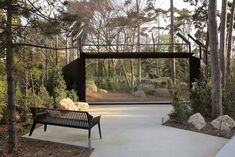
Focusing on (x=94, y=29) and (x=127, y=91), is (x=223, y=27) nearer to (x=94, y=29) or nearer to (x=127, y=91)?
(x=127, y=91)

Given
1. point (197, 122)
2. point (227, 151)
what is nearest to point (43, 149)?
point (227, 151)

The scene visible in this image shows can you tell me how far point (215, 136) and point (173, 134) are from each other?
93 cm

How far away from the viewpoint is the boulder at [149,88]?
58.1 ft

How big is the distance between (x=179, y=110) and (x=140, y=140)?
8.44ft

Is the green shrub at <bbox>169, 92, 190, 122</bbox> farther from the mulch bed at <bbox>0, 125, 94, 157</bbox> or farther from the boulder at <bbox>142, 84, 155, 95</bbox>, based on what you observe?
the boulder at <bbox>142, 84, 155, 95</bbox>

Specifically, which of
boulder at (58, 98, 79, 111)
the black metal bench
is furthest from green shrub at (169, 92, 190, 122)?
boulder at (58, 98, 79, 111)

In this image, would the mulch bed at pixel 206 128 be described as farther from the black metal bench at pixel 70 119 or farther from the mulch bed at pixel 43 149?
the mulch bed at pixel 43 149

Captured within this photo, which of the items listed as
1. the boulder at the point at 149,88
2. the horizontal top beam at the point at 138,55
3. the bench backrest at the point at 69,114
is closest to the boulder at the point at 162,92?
the boulder at the point at 149,88

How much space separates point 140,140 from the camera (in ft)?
27.1

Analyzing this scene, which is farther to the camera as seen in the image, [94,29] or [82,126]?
[94,29]

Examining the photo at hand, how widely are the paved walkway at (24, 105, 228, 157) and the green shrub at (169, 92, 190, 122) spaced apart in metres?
0.52

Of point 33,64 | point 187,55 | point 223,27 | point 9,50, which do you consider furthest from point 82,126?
point 187,55

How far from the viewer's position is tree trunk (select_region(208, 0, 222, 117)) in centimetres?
1053

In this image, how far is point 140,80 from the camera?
18047 mm
